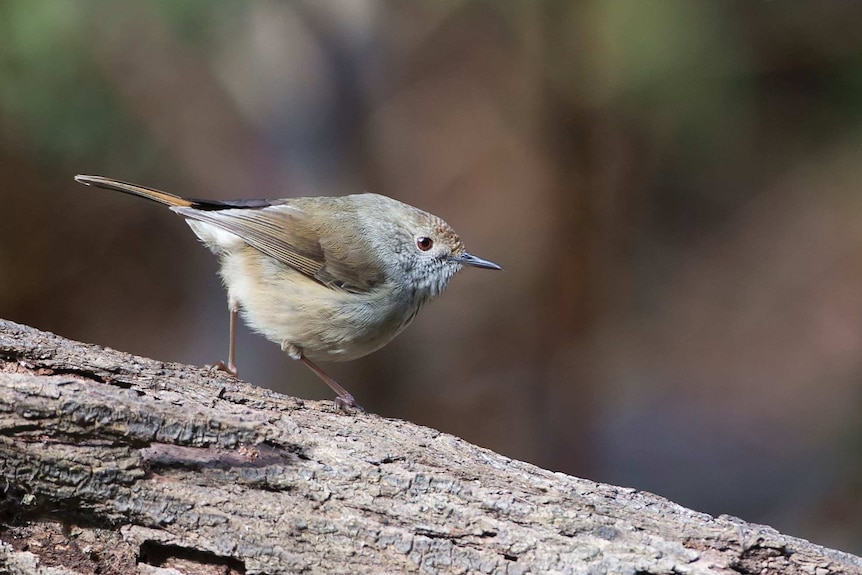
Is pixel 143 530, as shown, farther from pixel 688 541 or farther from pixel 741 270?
pixel 741 270

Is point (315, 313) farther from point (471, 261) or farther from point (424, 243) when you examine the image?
point (471, 261)

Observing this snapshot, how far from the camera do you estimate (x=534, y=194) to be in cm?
899

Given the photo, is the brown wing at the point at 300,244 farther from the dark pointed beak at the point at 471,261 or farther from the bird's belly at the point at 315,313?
the dark pointed beak at the point at 471,261

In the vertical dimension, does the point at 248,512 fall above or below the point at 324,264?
below

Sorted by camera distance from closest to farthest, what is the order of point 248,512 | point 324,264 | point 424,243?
point 248,512
point 324,264
point 424,243

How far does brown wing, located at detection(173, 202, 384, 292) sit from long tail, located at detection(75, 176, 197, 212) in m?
0.04

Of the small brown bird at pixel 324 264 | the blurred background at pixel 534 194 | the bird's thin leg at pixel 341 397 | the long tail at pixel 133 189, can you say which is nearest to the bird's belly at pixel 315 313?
the small brown bird at pixel 324 264

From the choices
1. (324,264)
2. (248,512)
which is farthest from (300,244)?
(248,512)

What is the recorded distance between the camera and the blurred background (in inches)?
276

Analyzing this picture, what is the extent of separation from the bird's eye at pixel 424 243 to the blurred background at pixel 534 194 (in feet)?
7.53

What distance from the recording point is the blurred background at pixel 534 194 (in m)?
7.00

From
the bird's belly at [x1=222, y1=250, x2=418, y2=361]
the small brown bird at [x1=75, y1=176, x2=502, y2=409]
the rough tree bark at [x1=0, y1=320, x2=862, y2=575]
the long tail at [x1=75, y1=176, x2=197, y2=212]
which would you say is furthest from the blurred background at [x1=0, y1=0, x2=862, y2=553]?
the rough tree bark at [x1=0, y1=320, x2=862, y2=575]

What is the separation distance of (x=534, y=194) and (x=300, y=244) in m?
4.83

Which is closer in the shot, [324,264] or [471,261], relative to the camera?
[324,264]
